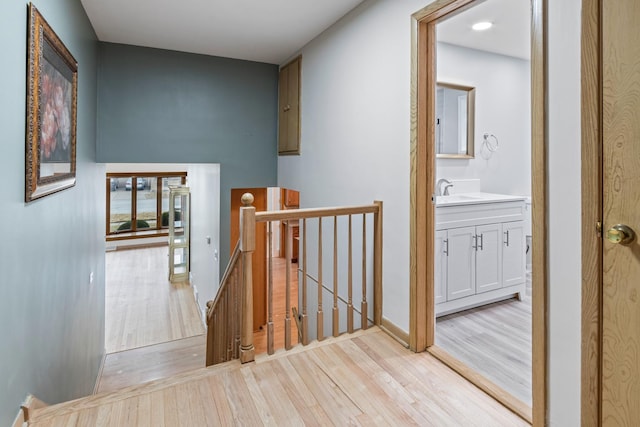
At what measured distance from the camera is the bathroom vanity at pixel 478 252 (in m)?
2.96

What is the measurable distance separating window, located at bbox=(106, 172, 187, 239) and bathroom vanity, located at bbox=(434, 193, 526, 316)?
29.4ft

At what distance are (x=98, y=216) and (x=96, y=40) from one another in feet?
6.01

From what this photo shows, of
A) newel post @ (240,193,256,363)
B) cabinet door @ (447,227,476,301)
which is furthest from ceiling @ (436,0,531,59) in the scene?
newel post @ (240,193,256,363)

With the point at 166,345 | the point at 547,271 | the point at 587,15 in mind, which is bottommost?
the point at 166,345

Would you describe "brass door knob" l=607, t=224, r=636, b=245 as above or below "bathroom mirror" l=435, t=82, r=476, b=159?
below

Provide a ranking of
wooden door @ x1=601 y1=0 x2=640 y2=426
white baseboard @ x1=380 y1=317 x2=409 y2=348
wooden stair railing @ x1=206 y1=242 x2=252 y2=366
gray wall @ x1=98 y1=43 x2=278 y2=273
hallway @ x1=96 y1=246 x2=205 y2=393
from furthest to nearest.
A: hallway @ x1=96 y1=246 x2=205 y2=393, gray wall @ x1=98 y1=43 x2=278 y2=273, wooden stair railing @ x1=206 y1=242 x2=252 y2=366, white baseboard @ x1=380 y1=317 x2=409 y2=348, wooden door @ x1=601 y1=0 x2=640 y2=426

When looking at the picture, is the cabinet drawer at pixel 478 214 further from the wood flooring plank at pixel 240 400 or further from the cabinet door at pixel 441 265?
the wood flooring plank at pixel 240 400

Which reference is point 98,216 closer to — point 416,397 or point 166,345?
point 166,345

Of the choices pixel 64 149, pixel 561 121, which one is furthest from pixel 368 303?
pixel 64 149

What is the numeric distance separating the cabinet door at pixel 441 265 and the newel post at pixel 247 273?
5.05 ft

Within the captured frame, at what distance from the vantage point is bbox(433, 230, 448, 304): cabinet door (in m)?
2.92

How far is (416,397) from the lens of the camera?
1.82 meters

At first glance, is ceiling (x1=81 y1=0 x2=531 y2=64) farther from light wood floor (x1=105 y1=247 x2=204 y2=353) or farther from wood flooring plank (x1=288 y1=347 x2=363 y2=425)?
light wood floor (x1=105 y1=247 x2=204 y2=353)

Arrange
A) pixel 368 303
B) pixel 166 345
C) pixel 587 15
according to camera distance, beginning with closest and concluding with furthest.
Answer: pixel 587 15 → pixel 368 303 → pixel 166 345
